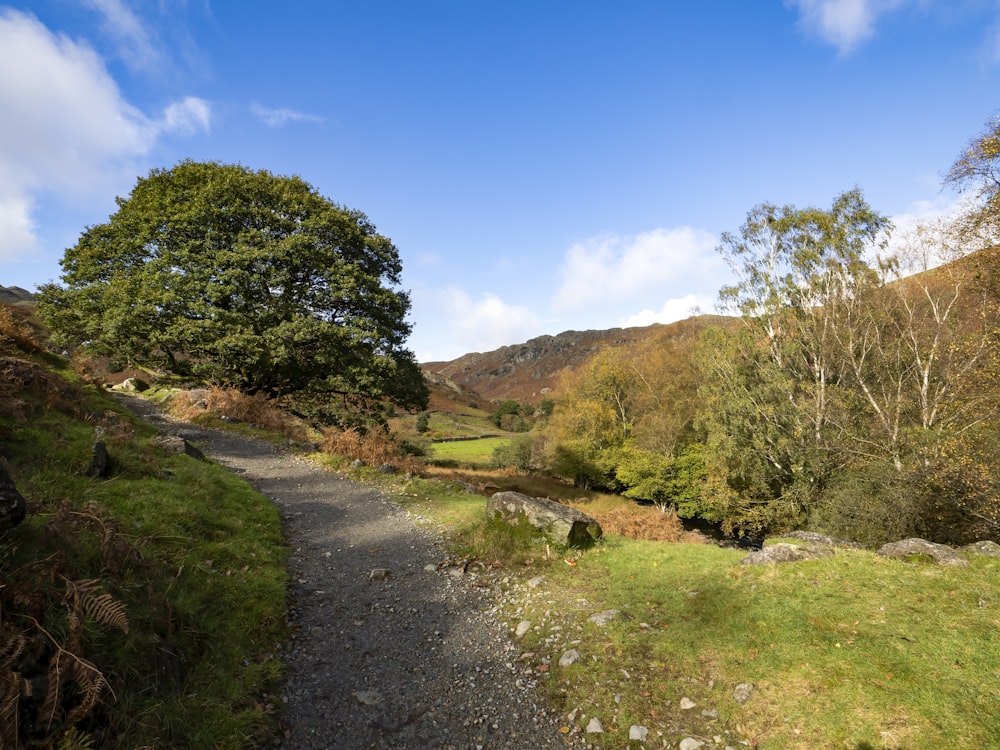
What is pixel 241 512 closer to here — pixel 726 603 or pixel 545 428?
pixel 726 603

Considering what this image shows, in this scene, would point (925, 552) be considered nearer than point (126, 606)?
No

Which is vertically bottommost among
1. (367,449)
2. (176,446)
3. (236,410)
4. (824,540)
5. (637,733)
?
(637,733)

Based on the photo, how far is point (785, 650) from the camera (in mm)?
6043

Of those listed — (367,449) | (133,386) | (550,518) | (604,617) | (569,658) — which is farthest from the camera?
(133,386)

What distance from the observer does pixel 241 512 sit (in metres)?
10.4

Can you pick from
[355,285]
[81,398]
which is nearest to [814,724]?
[81,398]

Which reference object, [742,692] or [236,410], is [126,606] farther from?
[236,410]

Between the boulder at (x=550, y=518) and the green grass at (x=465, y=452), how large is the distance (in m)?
40.3

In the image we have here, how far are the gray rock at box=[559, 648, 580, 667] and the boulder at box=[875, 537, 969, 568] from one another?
7241 millimetres

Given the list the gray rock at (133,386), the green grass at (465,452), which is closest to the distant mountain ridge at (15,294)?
the green grass at (465,452)

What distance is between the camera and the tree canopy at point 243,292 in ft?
74.4

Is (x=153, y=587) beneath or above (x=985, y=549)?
above

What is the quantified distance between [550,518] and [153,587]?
7520mm

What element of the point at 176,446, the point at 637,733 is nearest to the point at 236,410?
the point at 176,446
